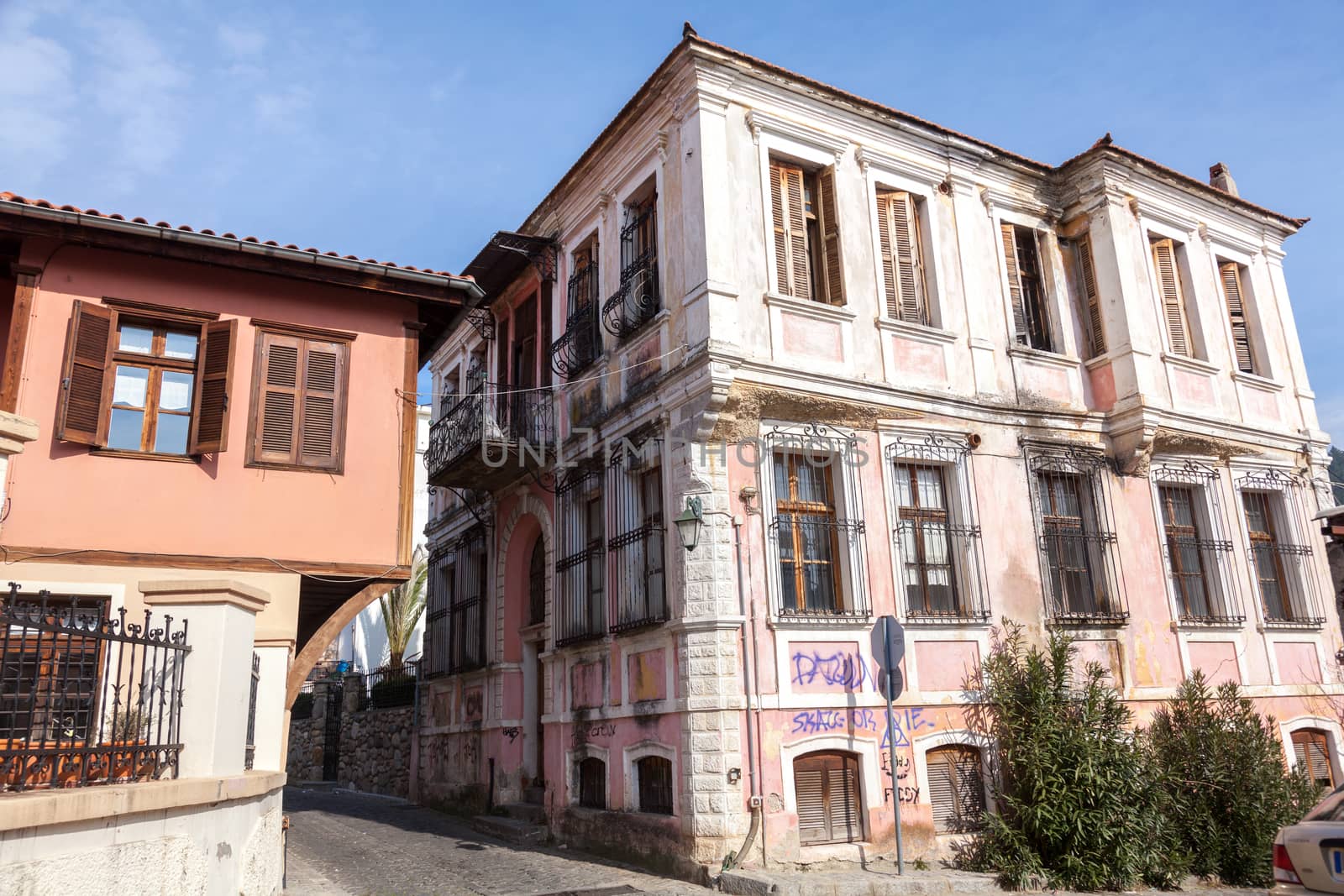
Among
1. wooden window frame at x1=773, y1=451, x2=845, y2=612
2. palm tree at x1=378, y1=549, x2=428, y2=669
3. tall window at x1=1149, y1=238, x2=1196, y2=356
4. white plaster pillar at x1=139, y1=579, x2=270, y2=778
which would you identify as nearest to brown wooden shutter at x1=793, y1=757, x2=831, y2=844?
wooden window frame at x1=773, y1=451, x2=845, y2=612

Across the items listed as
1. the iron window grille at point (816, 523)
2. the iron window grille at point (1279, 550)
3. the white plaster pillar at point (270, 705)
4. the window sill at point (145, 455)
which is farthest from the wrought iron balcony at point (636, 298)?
the iron window grille at point (1279, 550)

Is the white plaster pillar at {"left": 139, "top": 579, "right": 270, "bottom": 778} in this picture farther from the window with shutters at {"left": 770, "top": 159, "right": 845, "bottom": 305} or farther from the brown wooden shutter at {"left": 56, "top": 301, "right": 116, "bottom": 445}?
the window with shutters at {"left": 770, "top": 159, "right": 845, "bottom": 305}

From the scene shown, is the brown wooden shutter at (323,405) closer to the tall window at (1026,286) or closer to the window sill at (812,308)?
the window sill at (812,308)

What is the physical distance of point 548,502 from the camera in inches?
635

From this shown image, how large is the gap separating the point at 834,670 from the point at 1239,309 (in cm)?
1088

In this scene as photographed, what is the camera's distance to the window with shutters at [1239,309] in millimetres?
17141

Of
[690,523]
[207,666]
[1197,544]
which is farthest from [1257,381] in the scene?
[207,666]

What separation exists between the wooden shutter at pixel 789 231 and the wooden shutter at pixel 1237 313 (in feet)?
27.2

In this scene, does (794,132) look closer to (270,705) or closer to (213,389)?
(213,389)

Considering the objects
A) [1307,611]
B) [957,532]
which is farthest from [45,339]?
[1307,611]

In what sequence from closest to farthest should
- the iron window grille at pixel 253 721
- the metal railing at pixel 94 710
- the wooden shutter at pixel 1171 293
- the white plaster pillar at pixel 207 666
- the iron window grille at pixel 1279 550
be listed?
the metal railing at pixel 94 710 → the white plaster pillar at pixel 207 666 → the iron window grille at pixel 253 721 → the iron window grille at pixel 1279 550 → the wooden shutter at pixel 1171 293

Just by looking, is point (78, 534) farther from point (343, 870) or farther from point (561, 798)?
point (561, 798)

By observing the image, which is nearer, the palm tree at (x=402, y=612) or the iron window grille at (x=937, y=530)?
the iron window grille at (x=937, y=530)

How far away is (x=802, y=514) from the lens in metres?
12.7
